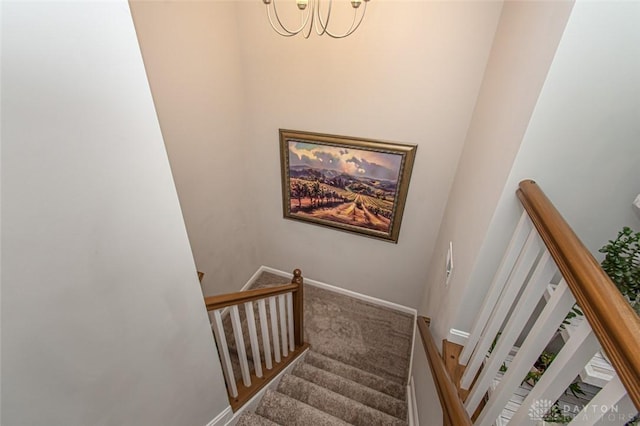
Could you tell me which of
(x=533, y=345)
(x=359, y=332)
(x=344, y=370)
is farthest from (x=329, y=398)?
(x=533, y=345)

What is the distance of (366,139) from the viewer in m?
2.50

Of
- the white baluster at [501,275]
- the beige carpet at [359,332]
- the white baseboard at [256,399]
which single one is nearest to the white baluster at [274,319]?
the white baseboard at [256,399]

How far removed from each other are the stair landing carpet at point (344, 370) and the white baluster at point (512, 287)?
4.05 ft

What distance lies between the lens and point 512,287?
967 mm

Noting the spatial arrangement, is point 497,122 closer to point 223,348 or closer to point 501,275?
point 501,275

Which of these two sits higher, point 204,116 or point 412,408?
point 204,116

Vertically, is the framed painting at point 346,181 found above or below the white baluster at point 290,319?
above

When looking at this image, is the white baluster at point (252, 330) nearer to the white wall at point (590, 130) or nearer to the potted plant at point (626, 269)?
the white wall at point (590, 130)

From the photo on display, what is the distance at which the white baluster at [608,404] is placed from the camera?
0.48 meters

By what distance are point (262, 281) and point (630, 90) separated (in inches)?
143

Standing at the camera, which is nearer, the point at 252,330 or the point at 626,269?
the point at 626,269

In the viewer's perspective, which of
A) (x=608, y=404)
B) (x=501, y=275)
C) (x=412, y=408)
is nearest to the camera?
(x=608, y=404)

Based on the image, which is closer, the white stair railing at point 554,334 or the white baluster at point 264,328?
the white stair railing at point 554,334

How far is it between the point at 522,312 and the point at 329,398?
1800 millimetres
